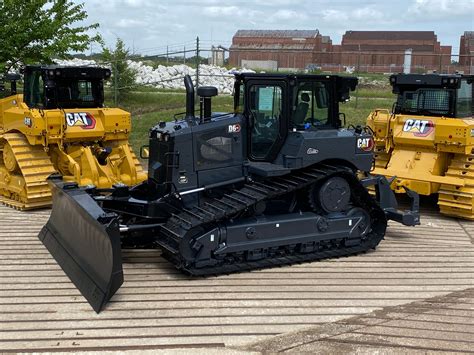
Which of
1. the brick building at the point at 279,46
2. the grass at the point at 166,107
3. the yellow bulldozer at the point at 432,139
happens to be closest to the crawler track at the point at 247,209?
the yellow bulldozer at the point at 432,139

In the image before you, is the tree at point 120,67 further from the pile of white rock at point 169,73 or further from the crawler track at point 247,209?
the crawler track at point 247,209

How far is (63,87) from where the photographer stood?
1013 centimetres

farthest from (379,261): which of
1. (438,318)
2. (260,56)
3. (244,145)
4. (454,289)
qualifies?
(260,56)

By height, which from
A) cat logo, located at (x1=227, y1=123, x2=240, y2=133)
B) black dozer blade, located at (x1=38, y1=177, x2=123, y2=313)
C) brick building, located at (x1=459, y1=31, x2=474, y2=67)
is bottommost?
black dozer blade, located at (x1=38, y1=177, x2=123, y2=313)

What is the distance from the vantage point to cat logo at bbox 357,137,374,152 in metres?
7.67

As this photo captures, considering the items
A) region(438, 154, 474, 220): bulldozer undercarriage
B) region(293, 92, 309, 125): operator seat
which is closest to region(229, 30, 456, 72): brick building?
region(438, 154, 474, 220): bulldozer undercarriage

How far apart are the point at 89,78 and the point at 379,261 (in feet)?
19.8

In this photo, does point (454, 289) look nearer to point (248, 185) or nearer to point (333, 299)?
point (333, 299)

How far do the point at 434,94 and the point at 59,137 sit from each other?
6403 mm

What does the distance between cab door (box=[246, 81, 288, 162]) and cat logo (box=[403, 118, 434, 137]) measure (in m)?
3.54

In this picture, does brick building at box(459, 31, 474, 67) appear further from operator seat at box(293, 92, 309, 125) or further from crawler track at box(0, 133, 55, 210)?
crawler track at box(0, 133, 55, 210)

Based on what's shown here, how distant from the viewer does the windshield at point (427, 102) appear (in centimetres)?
1001

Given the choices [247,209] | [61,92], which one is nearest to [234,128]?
[247,209]

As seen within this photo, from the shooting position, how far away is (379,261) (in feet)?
24.1
